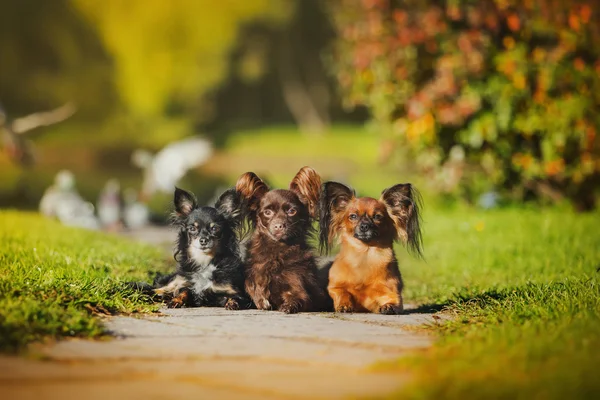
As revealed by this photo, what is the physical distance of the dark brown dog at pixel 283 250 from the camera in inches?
257

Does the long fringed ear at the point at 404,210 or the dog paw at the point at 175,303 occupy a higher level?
the long fringed ear at the point at 404,210

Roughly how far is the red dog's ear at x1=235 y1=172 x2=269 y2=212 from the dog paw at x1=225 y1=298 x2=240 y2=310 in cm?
73

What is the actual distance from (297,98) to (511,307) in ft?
156

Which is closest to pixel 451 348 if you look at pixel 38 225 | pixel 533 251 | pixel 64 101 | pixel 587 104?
pixel 533 251

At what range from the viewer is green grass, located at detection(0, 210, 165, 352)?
528 centimetres

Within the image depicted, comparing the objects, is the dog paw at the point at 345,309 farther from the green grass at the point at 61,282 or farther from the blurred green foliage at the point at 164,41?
the blurred green foliage at the point at 164,41

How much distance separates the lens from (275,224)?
6473mm

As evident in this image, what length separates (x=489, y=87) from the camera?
13797mm

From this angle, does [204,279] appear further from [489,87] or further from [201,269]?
[489,87]

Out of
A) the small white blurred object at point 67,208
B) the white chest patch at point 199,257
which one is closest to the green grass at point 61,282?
the white chest patch at point 199,257

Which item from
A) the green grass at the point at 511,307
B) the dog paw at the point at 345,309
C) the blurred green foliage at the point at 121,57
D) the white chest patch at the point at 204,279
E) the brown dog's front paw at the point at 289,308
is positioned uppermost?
the blurred green foliage at the point at 121,57

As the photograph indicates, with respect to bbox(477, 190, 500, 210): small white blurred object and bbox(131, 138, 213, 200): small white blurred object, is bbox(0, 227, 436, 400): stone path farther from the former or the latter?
bbox(477, 190, 500, 210): small white blurred object

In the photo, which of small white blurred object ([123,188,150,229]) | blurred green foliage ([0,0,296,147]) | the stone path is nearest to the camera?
the stone path

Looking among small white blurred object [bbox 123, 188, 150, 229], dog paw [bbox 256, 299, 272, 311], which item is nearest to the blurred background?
small white blurred object [bbox 123, 188, 150, 229]
